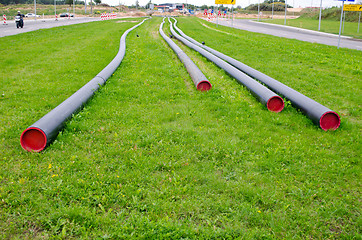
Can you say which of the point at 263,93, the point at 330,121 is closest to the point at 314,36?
the point at 263,93

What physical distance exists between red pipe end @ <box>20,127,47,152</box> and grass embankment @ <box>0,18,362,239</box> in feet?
0.45

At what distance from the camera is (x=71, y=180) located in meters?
3.78

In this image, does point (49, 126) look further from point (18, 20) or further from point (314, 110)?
point (18, 20)

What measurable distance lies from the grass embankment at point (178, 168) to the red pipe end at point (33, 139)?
0.45ft

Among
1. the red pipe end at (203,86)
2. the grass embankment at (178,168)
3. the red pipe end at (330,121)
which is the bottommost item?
the grass embankment at (178,168)

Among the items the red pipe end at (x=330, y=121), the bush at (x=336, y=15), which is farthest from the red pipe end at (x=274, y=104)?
the bush at (x=336, y=15)

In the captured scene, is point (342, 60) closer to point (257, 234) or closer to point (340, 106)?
point (340, 106)

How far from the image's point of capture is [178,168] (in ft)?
13.6

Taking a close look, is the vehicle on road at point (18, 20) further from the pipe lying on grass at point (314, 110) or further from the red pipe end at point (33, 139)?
the pipe lying on grass at point (314, 110)

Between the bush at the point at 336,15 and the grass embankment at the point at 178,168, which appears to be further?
the bush at the point at 336,15

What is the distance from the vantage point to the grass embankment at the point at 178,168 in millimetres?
3127

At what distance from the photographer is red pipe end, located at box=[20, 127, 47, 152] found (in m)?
4.46

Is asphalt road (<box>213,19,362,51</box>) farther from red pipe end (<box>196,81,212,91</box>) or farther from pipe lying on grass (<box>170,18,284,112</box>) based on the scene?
red pipe end (<box>196,81,212,91</box>)

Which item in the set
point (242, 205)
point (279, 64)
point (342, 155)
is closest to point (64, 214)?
point (242, 205)
